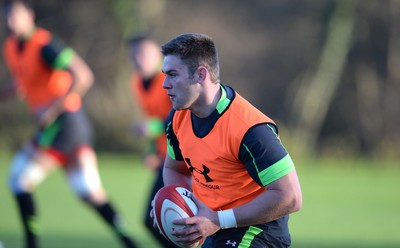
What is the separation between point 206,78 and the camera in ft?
13.7

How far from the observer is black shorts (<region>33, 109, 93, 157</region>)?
24.3 feet

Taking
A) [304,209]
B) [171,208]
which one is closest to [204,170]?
[171,208]

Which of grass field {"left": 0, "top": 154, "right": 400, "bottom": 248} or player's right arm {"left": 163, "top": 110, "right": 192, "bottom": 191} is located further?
grass field {"left": 0, "top": 154, "right": 400, "bottom": 248}

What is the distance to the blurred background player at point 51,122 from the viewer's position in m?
7.23

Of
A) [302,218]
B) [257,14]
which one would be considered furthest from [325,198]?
[257,14]

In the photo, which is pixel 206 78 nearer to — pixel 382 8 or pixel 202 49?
pixel 202 49

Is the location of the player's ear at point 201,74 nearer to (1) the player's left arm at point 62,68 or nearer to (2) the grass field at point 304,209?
(1) the player's left arm at point 62,68

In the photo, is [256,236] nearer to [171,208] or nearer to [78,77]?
[171,208]

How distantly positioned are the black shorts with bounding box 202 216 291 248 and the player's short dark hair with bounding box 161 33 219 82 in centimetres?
92

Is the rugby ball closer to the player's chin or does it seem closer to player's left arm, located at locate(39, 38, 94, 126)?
the player's chin

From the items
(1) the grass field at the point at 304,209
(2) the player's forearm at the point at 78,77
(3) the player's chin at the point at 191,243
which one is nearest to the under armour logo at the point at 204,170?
(3) the player's chin at the point at 191,243

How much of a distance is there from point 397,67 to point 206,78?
668 inches

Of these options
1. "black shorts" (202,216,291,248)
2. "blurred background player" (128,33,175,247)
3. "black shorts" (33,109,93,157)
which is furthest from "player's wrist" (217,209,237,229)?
"black shorts" (33,109,93,157)

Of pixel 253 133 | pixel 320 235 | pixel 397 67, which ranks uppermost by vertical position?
pixel 397 67
